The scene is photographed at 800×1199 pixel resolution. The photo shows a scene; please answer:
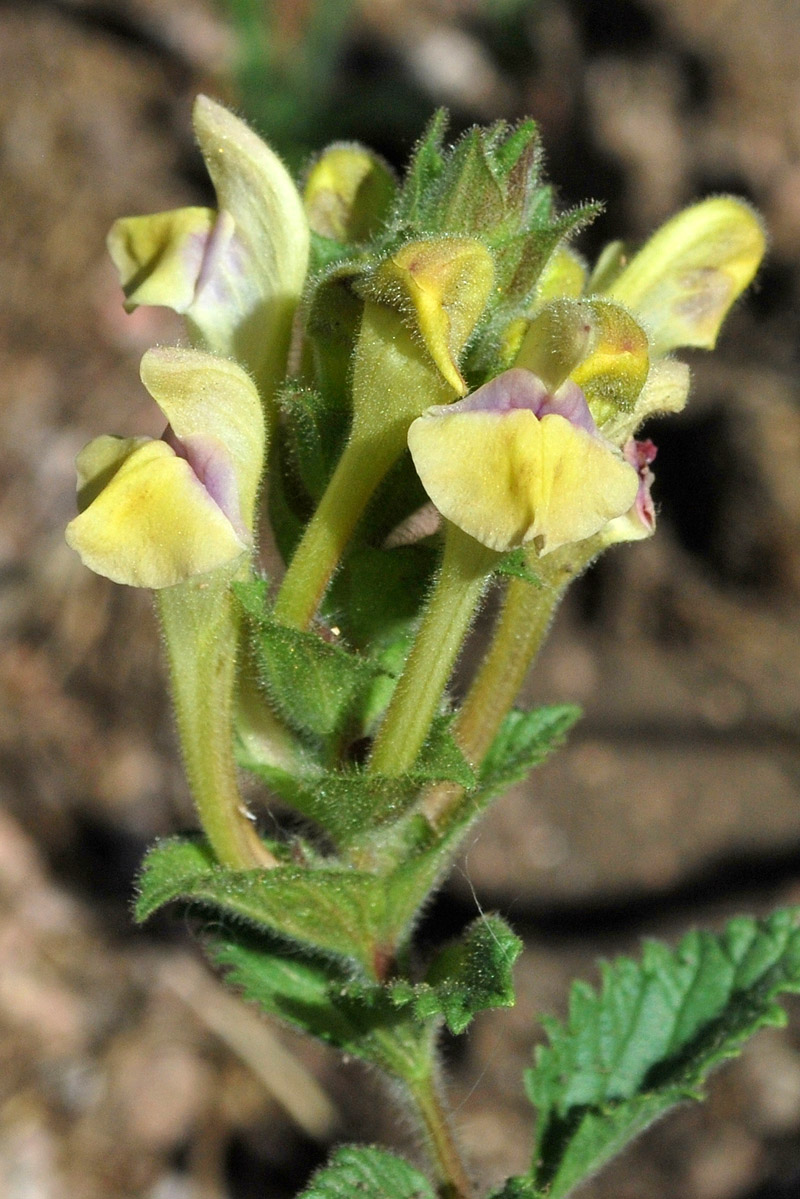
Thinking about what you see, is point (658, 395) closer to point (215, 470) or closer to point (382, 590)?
point (382, 590)

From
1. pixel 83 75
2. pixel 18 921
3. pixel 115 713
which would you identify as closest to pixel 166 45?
pixel 83 75

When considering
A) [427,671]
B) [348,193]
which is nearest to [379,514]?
[427,671]

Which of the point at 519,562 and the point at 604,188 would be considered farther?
the point at 604,188

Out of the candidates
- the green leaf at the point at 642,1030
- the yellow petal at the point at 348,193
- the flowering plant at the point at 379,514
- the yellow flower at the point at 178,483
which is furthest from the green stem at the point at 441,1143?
the yellow petal at the point at 348,193

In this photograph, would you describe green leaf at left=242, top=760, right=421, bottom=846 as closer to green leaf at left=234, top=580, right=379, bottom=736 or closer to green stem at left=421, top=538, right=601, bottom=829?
green leaf at left=234, top=580, right=379, bottom=736

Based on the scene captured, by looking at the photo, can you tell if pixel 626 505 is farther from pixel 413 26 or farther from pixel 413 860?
pixel 413 26

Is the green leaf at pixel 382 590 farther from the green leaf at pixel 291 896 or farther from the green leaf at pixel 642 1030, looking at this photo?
the green leaf at pixel 642 1030
